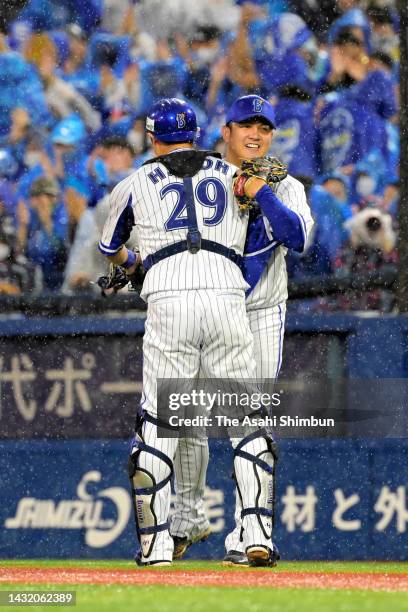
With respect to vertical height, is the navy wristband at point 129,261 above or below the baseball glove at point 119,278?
above

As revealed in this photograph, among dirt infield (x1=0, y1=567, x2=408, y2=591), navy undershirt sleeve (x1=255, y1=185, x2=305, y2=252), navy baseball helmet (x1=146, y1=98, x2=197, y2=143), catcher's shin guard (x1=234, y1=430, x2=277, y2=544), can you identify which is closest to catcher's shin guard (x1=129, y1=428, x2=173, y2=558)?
dirt infield (x1=0, y1=567, x2=408, y2=591)

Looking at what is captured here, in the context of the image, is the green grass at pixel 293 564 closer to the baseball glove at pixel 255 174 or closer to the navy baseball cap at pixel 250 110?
the baseball glove at pixel 255 174

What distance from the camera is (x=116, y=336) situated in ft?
22.9

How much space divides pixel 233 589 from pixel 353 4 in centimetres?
727

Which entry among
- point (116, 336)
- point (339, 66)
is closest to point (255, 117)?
point (116, 336)

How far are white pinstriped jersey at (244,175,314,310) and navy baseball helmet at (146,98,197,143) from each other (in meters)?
0.42

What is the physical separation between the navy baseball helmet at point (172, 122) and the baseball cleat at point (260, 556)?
5.37 feet

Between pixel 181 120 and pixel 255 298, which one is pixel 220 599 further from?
pixel 181 120

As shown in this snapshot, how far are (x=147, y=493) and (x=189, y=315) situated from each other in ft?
2.31

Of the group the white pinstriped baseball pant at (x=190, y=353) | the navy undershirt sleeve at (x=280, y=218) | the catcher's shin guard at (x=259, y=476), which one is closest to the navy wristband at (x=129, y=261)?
the white pinstriped baseball pant at (x=190, y=353)

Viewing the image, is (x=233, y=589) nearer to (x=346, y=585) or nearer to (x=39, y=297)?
(x=346, y=585)

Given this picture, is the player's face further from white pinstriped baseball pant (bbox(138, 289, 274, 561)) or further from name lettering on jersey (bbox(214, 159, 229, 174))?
white pinstriped baseball pant (bbox(138, 289, 274, 561))

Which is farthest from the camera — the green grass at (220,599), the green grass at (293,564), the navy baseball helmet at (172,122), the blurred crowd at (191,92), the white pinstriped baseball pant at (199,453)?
the blurred crowd at (191,92)

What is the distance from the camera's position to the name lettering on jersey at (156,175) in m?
5.00
